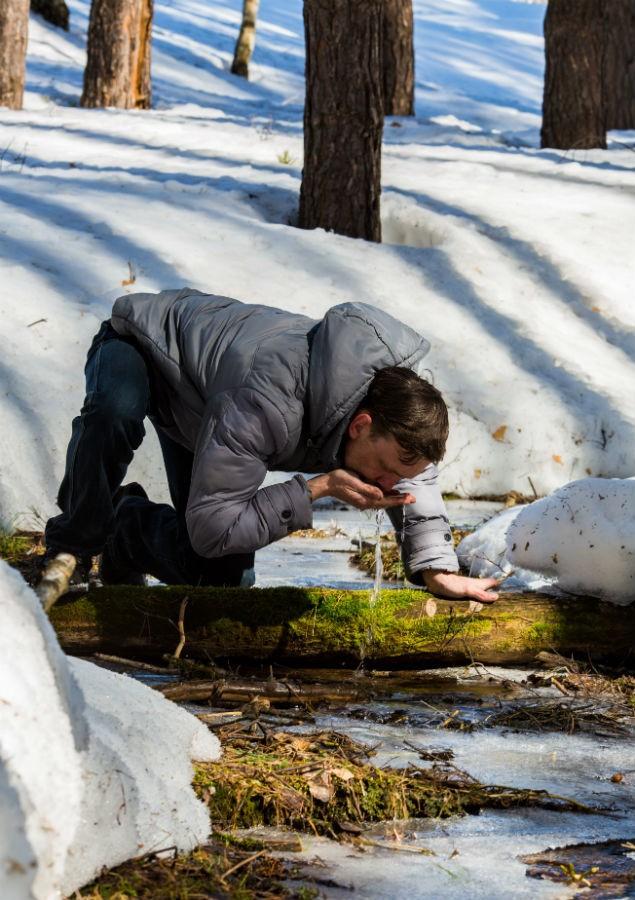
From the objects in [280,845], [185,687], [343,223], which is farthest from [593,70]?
[280,845]

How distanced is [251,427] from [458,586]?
923 mm

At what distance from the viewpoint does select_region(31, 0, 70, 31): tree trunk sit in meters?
20.3

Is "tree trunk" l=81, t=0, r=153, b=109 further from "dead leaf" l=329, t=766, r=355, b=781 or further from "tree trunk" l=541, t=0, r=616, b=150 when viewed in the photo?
"dead leaf" l=329, t=766, r=355, b=781

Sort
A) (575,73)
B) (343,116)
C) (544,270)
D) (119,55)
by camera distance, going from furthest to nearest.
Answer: (119,55)
(575,73)
(544,270)
(343,116)

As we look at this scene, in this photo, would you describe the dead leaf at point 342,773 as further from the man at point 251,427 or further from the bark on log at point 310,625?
the bark on log at point 310,625

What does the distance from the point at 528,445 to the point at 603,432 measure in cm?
45

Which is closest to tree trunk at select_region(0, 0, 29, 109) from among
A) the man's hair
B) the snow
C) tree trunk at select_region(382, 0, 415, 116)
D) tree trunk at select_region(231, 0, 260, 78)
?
the snow

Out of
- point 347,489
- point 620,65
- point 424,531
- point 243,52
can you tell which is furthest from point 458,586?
point 243,52

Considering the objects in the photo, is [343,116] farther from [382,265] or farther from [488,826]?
[488,826]

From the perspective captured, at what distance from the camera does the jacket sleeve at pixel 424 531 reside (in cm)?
354

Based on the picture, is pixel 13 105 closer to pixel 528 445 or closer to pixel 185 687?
pixel 528 445

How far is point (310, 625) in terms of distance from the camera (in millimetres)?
3459

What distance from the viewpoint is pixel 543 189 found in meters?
9.82

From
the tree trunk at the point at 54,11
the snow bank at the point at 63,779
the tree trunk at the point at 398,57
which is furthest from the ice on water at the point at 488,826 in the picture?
the tree trunk at the point at 54,11
